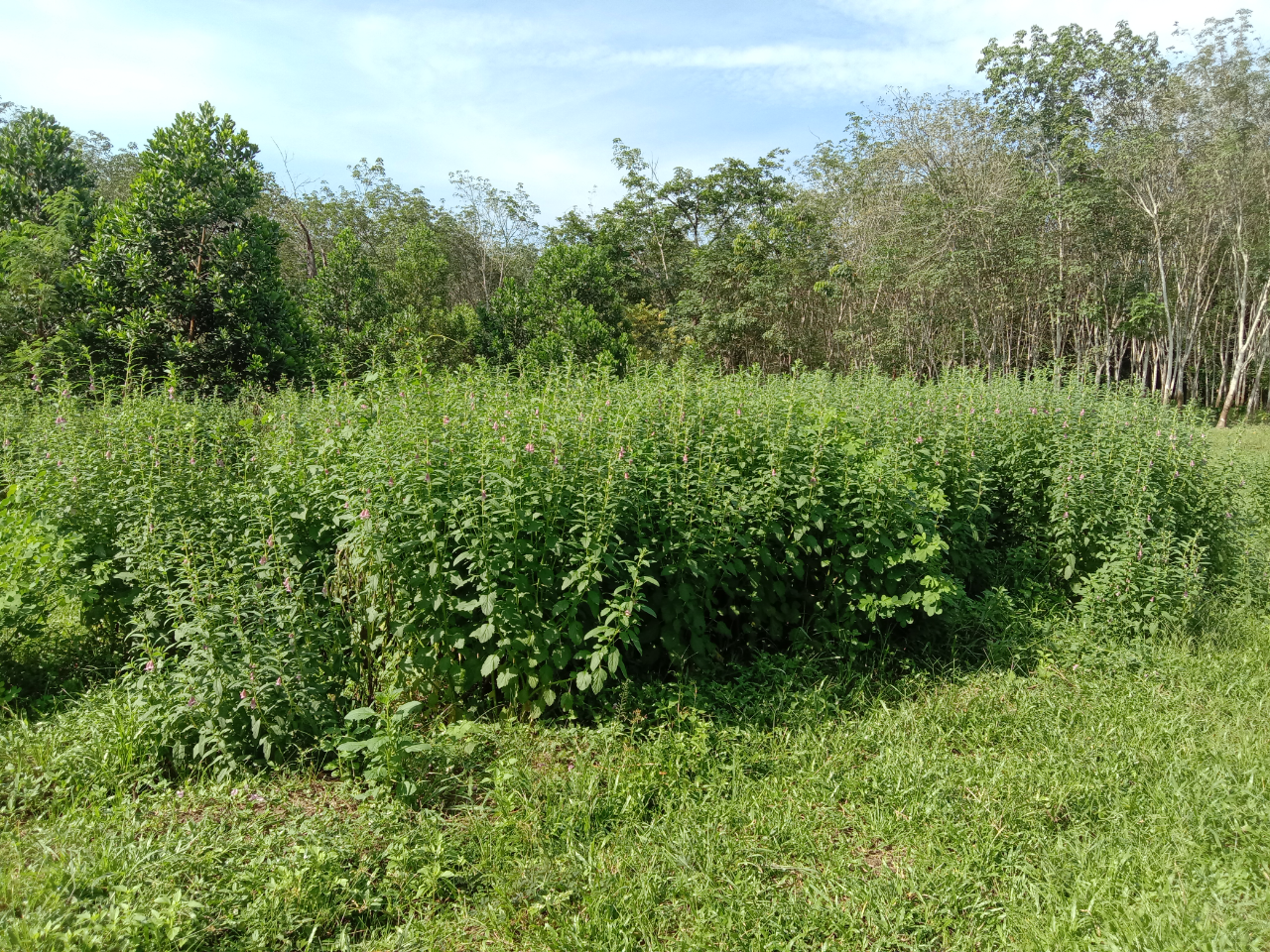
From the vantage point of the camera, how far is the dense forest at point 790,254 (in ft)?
31.4

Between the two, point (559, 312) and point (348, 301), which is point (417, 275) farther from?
point (348, 301)

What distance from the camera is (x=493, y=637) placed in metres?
3.65

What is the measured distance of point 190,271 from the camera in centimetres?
962

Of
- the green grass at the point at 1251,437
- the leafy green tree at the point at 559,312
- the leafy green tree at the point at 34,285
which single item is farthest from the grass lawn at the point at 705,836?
the leafy green tree at the point at 559,312

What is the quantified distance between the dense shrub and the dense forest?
4781 millimetres

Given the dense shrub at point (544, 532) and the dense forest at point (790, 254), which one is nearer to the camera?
the dense shrub at point (544, 532)

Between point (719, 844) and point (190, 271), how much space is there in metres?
10.0

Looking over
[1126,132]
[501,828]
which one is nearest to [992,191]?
[1126,132]

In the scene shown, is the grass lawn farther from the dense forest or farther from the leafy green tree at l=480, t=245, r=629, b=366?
the leafy green tree at l=480, t=245, r=629, b=366

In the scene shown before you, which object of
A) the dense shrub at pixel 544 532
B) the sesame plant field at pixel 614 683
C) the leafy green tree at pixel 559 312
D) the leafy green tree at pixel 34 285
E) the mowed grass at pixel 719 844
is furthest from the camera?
the leafy green tree at pixel 559 312

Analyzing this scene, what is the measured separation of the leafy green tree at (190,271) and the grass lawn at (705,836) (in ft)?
23.1

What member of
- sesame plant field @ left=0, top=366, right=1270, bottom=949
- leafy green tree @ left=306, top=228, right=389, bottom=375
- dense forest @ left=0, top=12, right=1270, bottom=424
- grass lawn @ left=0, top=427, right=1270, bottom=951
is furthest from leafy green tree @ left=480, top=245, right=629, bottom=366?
grass lawn @ left=0, top=427, right=1270, bottom=951

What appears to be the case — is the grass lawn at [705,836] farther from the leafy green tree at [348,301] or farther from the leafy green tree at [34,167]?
→ the leafy green tree at [348,301]

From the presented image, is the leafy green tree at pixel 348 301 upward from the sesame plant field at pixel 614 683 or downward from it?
upward
